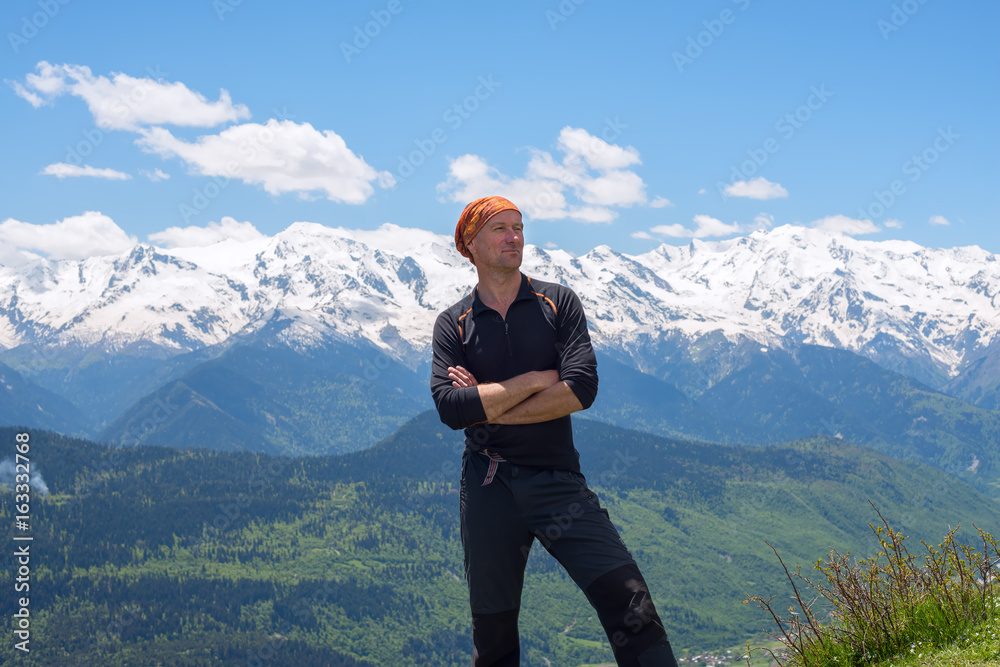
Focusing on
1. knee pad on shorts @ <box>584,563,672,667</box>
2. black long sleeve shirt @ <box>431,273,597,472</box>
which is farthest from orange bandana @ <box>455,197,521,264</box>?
knee pad on shorts @ <box>584,563,672,667</box>

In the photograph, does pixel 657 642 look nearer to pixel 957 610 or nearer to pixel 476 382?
pixel 476 382

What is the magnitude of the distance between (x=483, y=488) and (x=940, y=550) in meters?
5.39

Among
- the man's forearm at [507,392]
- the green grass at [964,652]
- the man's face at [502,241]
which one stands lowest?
the green grass at [964,652]

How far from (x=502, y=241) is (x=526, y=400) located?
173 centimetres

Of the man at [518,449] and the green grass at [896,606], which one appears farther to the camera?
the green grass at [896,606]

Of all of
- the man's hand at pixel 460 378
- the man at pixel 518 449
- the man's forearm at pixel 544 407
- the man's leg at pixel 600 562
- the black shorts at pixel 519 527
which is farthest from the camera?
the man's hand at pixel 460 378

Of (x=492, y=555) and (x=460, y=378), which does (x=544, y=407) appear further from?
(x=492, y=555)

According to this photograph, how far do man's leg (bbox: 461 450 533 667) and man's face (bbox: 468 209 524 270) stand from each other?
6.64ft

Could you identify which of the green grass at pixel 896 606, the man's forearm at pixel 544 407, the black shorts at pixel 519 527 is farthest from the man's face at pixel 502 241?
the green grass at pixel 896 606

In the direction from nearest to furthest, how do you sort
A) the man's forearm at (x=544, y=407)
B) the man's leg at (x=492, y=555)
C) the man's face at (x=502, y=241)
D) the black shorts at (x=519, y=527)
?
the black shorts at (x=519, y=527)
the man's forearm at (x=544, y=407)
the man's leg at (x=492, y=555)
the man's face at (x=502, y=241)

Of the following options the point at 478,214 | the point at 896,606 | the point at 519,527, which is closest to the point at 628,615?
the point at 519,527

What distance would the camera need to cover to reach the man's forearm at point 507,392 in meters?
7.49

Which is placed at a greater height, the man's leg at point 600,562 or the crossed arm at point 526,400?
the crossed arm at point 526,400

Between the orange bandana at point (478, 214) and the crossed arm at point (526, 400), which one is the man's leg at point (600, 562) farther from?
the orange bandana at point (478, 214)
